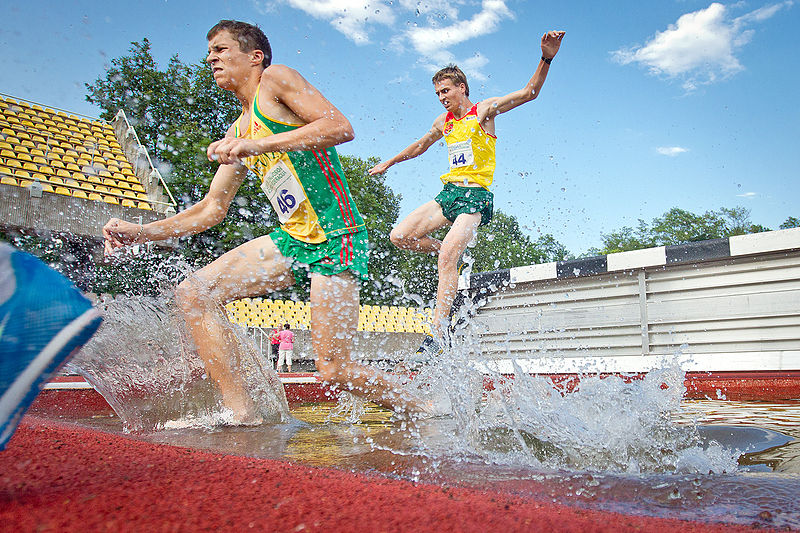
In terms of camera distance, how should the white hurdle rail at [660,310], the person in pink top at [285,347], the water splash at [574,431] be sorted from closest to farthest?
1. the water splash at [574,431]
2. the white hurdle rail at [660,310]
3. the person in pink top at [285,347]

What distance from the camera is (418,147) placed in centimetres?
480

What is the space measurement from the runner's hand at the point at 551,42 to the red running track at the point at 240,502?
3.33 m

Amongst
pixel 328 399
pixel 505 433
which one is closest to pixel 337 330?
pixel 505 433

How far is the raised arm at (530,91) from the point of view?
12.9ft

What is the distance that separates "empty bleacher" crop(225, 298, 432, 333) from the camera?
18109 millimetres

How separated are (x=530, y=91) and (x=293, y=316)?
52.7 ft

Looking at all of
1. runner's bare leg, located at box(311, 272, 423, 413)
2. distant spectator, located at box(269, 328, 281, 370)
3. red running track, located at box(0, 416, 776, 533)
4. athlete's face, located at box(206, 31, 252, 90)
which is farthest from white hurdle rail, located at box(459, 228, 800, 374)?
distant spectator, located at box(269, 328, 281, 370)

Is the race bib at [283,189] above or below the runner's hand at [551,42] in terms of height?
below

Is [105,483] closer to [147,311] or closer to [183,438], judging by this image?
[183,438]

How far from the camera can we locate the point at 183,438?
2613 millimetres

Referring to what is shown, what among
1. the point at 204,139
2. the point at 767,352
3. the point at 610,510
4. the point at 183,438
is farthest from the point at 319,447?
the point at 204,139

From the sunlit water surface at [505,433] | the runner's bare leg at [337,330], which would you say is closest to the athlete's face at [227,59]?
the runner's bare leg at [337,330]

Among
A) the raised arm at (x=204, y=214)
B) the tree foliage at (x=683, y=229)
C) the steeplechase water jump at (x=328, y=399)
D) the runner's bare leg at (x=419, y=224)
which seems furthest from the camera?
the tree foliage at (x=683, y=229)

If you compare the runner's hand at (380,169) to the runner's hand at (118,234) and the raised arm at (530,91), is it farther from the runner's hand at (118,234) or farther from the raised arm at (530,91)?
the runner's hand at (118,234)
